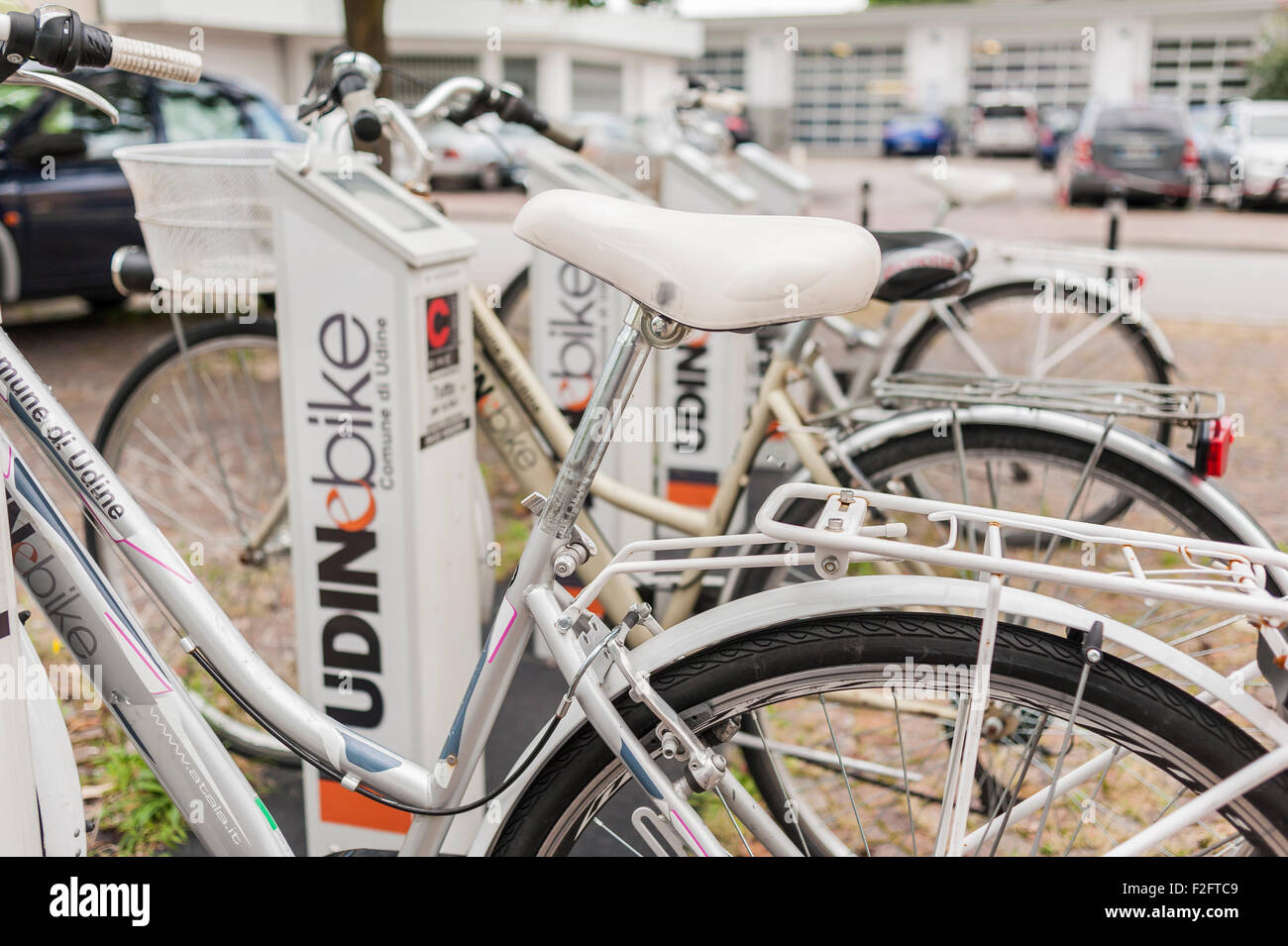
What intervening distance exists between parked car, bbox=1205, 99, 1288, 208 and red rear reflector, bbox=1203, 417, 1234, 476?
15.7 metres

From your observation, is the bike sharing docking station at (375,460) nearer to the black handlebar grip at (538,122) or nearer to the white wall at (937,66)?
the black handlebar grip at (538,122)

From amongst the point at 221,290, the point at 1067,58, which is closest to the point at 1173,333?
the point at 221,290

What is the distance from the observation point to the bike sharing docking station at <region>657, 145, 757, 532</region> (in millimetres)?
3889

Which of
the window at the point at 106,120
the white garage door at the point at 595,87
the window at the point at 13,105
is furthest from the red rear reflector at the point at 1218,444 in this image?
the white garage door at the point at 595,87

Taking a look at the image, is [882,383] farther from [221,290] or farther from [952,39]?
[952,39]

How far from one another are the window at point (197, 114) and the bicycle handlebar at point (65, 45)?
6149 mm

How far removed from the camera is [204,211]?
7.26 feet

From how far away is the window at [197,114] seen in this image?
23.5ft

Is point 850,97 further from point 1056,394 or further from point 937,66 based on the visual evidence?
point 1056,394

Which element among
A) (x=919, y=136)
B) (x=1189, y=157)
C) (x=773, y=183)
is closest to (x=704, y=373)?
(x=773, y=183)

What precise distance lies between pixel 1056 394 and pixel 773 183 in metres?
3.11

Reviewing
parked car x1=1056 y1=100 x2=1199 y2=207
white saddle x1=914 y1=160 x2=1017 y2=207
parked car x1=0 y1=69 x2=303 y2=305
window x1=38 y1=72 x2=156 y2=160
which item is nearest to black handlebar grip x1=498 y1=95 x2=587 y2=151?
white saddle x1=914 y1=160 x2=1017 y2=207

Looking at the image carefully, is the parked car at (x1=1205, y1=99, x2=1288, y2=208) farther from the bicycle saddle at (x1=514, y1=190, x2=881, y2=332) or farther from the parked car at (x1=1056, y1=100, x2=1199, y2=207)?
the bicycle saddle at (x1=514, y1=190, x2=881, y2=332)
